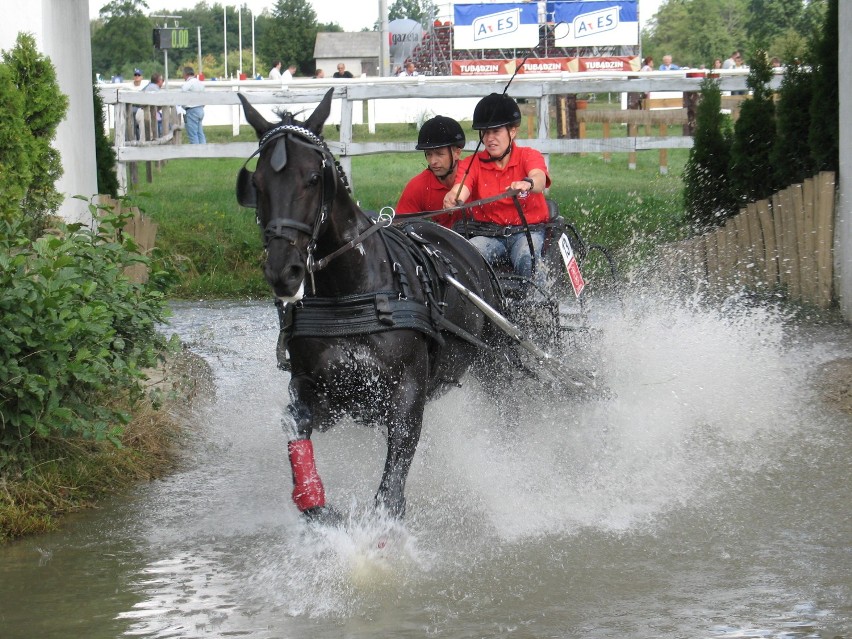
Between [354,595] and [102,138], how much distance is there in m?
9.41

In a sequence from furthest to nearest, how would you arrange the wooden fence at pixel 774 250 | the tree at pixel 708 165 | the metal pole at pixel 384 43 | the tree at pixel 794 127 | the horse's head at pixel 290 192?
the metal pole at pixel 384 43 < the tree at pixel 708 165 < the tree at pixel 794 127 < the wooden fence at pixel 774 250 < the horse's head at pixel 290 192

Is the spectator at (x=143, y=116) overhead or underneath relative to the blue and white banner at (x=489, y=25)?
underneath

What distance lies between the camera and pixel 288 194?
15.1 feet

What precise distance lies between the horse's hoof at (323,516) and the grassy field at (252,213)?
4427mm

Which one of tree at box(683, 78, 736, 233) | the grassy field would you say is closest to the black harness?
the grassy field

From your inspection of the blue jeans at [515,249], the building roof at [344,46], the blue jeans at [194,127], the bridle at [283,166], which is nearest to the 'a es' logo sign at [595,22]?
the building roof at [344,46]

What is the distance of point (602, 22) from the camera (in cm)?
4966

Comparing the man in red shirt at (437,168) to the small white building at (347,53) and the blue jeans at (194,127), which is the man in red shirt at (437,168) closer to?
the blue jeans at (194,127)

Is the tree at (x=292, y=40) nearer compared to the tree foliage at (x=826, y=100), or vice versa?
the tree foliage at (x=826, y=100)

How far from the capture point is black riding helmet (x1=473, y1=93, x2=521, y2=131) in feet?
22.4

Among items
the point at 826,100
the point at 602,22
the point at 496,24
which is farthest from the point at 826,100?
the point at 602,22

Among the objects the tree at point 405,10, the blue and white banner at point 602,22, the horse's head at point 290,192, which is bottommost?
the horse's head at point 290,192

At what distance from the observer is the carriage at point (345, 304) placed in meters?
4.64

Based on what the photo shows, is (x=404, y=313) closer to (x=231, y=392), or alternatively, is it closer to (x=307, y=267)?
(x=307, y=267)
